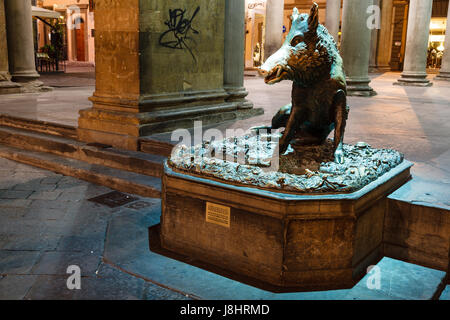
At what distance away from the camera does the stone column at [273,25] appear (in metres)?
17.5

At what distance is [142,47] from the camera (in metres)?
5.51

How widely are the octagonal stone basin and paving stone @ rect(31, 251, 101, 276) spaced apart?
27.4 inches

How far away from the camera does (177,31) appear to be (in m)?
6.00

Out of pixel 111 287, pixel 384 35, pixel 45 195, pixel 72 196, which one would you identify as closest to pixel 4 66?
pixel 45 195

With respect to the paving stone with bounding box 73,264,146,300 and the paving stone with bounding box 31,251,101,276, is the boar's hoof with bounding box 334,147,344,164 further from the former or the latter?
the paving stone with bounding box 31,251,101,276

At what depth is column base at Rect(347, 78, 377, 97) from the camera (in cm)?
1095

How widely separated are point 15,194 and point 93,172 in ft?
2.76

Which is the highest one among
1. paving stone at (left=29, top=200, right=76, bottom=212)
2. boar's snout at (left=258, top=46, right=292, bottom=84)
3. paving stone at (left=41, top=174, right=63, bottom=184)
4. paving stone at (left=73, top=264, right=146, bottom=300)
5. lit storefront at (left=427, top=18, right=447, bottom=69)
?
lit storefront at (left=427, top=18, right=447, bottom=69)

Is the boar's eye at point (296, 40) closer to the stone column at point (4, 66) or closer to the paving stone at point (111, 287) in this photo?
the paving stone at point (111, 287)

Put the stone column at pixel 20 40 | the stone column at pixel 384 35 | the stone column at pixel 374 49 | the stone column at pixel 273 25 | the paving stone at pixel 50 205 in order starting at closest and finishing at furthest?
the paving stone at pixel 50 205 < the stone column at pixel 20 40 < the stone column at pixel 273 25 < the stone column at pixel 374 49 < the stone column at pixel 384 35

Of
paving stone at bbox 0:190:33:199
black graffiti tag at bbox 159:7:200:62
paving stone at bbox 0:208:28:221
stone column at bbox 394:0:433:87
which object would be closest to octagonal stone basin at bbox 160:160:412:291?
paving stone at bbox 0:208:28:221

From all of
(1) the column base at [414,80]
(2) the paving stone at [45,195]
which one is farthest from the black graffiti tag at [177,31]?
(1) the column base at [414,80]
